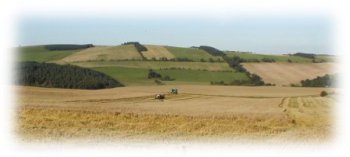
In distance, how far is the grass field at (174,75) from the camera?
148ft

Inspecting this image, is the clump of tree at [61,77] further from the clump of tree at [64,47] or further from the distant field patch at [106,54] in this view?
the clump of tree at [64,47]

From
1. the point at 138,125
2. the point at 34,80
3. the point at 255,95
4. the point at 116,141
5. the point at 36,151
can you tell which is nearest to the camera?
the point at 36,151

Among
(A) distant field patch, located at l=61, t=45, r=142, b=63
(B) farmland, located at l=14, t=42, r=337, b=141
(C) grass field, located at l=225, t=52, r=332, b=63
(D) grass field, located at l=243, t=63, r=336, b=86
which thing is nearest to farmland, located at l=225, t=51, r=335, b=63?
(C) grass field, located at l=225, t=52, r=332, b=63

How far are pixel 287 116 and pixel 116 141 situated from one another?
1325 cm

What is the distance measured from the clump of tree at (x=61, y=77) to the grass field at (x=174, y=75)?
1.72 m

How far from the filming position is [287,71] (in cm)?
5650

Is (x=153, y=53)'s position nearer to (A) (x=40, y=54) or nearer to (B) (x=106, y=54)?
(B) (x=106, y=54)

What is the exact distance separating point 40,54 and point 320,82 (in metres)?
27.8

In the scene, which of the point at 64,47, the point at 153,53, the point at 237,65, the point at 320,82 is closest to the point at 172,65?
the point at 153,53

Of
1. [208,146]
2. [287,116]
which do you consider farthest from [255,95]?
[208,146]

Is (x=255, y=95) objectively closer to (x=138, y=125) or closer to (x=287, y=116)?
(x=287, y=116)

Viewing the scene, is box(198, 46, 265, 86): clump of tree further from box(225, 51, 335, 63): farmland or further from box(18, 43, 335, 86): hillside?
box(225, 51, 335, 63): farmland

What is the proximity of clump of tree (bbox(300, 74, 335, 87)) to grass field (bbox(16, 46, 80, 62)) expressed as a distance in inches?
961

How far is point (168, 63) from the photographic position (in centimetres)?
5459
